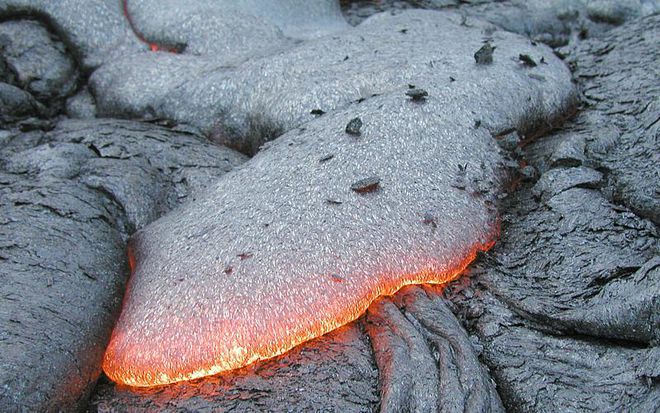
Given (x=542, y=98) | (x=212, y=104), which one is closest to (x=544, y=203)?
Result: (x=542, y=98)

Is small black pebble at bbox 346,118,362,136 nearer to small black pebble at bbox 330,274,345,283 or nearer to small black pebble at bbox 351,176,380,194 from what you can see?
small black pebble at bbox 351,176,380,194

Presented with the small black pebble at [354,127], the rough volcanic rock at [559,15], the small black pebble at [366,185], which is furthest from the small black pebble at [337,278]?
the rough volcanic rock at [559,15]

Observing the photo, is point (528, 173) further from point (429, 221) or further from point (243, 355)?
point (243, 355)

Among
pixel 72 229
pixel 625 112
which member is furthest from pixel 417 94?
pixel 72 229

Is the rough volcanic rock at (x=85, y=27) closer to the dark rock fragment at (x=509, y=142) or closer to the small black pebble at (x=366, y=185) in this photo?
the small black pebble at (x=366, y=185)

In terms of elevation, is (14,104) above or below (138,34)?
below

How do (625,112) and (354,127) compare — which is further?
(625,112)
